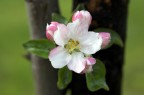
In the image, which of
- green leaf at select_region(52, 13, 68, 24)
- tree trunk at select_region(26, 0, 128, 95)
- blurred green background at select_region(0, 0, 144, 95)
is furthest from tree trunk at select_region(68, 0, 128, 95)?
blurred green background at select_region(0, 0, 144, 95)

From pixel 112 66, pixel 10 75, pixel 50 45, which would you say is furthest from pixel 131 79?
pixel 50 45

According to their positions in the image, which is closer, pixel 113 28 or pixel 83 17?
pixel 83 17

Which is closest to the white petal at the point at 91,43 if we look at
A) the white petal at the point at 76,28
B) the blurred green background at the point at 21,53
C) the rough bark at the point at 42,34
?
the white petal at the point at 76,28

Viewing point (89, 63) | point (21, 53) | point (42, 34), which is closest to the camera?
point (89, 63)

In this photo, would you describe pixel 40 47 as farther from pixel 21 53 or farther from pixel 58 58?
pixel 21 53

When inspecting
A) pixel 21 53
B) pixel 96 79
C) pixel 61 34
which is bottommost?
pixel 21 53

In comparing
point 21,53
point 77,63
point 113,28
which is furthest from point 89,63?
point 21,53

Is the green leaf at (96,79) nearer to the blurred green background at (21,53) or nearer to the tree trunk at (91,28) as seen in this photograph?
the tree trunk at (91,28)
